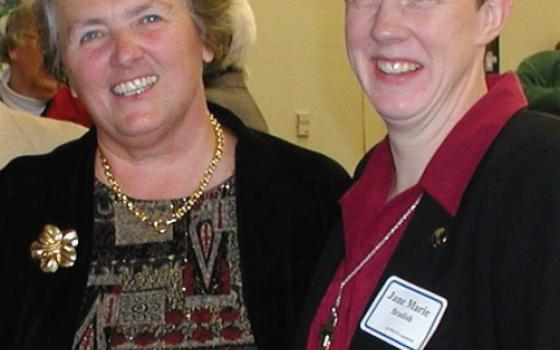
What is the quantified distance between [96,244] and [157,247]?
0.12 meters

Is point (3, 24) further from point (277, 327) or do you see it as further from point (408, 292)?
point (408, 292)

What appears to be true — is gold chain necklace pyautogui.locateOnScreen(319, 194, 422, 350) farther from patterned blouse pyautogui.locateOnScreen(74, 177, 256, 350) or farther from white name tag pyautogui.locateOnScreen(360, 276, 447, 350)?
patterned blouse pyautogui.locateOnScreen(74, 177, 256, 350)

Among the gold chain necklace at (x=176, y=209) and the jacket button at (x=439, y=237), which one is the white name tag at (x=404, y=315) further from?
the gold chain necklace at (x=176, y=209)

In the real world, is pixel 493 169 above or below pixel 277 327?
above

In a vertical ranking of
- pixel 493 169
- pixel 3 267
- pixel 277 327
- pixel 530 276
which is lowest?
pixel 277 327

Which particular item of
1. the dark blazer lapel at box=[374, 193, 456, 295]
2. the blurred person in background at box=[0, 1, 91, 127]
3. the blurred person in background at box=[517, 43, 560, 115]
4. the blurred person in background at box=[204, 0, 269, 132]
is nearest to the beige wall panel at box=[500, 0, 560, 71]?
the blurred person in background at box=[517, 43, 560, 115]

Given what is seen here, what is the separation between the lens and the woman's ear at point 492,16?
4.76 feet

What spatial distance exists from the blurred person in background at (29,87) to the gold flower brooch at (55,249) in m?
1.47

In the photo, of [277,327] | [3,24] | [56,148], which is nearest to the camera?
[277,327]

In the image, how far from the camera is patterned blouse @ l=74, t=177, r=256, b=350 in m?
1.81

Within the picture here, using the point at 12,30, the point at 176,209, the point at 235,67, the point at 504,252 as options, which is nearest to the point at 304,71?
the point at 12,30

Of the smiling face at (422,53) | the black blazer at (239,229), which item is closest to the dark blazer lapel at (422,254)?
the smiling face at (422,53)

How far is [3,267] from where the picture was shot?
186cm

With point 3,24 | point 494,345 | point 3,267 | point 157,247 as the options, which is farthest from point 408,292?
point 3,24
